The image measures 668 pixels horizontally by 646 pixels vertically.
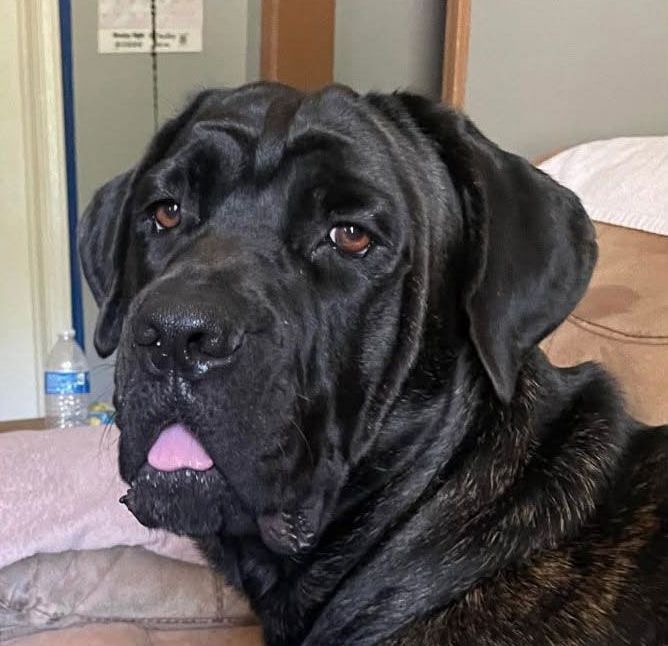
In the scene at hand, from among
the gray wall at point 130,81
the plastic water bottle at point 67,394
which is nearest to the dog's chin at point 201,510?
the plastic water bottle at point 67,394

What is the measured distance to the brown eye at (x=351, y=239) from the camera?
1.17 meters

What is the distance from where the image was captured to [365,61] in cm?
257

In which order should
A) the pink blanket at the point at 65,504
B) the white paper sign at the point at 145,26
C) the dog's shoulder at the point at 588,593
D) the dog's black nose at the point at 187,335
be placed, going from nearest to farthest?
the dog's black nose at the point at 187,335
the dog's shoulder at the point at 588,593
the pink blanket at the point at 65,504
the white paper sign at the point at 145,26

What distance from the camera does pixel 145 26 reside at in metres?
3.26

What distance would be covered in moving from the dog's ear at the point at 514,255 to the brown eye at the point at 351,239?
134mm

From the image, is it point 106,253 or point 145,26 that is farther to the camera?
point 145,26

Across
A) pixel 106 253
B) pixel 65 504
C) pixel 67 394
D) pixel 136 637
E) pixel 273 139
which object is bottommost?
pixel 67 394

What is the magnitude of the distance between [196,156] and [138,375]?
1.08 feet

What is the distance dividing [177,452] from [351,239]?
306 millimetres

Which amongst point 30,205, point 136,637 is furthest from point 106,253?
point 30,205

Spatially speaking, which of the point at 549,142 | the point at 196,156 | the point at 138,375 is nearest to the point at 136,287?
the point at 196,156

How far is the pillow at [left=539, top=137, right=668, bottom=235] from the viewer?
176 centimetres

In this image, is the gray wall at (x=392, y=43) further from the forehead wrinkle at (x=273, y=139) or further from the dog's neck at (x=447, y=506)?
the dog's neck at (x=447, y=506)

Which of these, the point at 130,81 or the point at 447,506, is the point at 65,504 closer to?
the point at 447,506
